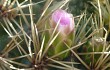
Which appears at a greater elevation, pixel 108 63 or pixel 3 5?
pixel 3 5

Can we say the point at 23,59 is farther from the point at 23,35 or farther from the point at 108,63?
the point at 108,63

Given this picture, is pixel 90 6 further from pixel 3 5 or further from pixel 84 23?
pixel 3 5

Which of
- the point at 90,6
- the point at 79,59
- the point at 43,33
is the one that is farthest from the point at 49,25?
the point at 90,6

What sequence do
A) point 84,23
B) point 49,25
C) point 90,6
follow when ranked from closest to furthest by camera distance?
point 49,25 < point 84,23 < point 90,6

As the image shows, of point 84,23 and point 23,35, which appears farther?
point 84,23

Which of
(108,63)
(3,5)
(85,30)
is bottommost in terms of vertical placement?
(108,63)

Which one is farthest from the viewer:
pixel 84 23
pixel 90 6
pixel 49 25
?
pixel 90 6
